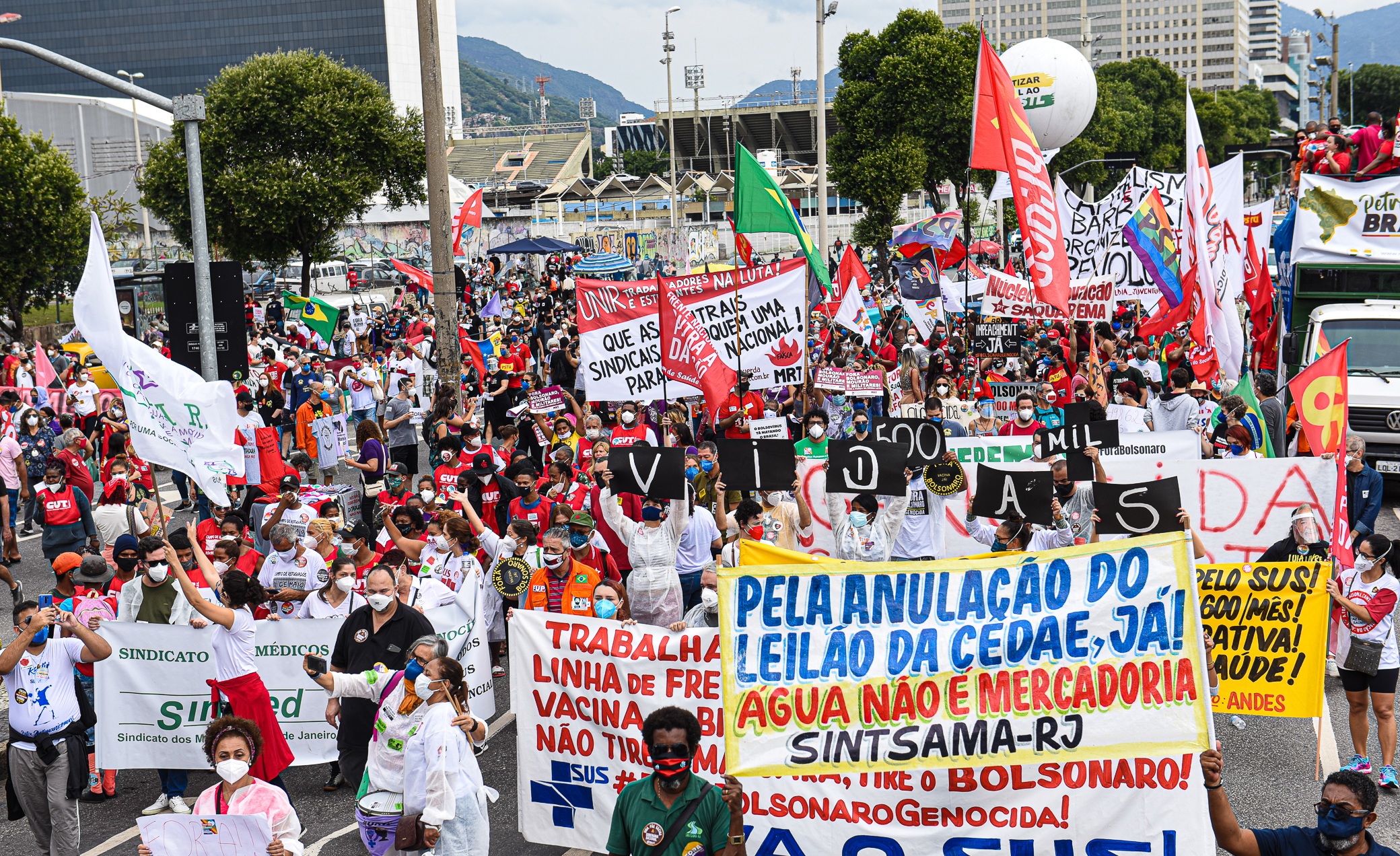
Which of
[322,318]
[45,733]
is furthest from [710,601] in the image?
[322,318]

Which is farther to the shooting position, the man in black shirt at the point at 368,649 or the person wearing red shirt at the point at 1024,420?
the person wearing red shirt at the point at 1024,420

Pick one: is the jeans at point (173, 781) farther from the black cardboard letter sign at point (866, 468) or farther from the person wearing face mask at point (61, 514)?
the person wearing face mask at point (61, 514)

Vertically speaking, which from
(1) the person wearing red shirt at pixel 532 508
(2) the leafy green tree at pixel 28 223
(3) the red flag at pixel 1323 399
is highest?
(2) the leafy green tree at pixel 28 223

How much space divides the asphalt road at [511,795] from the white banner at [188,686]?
0.29 meters

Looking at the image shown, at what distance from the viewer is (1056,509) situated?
8.10 metres

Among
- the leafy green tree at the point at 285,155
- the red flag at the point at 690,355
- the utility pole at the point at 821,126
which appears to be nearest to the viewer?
the red flag at the point at 690,355

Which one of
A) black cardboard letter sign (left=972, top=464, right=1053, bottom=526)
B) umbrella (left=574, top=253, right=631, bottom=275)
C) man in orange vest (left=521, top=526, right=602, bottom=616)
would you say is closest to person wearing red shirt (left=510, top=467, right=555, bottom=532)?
man in orange vest (left=521, top=526, right=602, bottom=616)

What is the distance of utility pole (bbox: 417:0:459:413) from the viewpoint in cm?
1529

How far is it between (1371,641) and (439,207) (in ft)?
39.5

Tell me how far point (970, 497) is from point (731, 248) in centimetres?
4344

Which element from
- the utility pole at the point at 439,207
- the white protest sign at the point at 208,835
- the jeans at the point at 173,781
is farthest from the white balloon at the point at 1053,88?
the white protest sign at the point at 208,835

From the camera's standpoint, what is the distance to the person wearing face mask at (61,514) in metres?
11.5

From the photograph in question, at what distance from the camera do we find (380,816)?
217 inches

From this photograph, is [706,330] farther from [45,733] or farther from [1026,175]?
[45,733]
